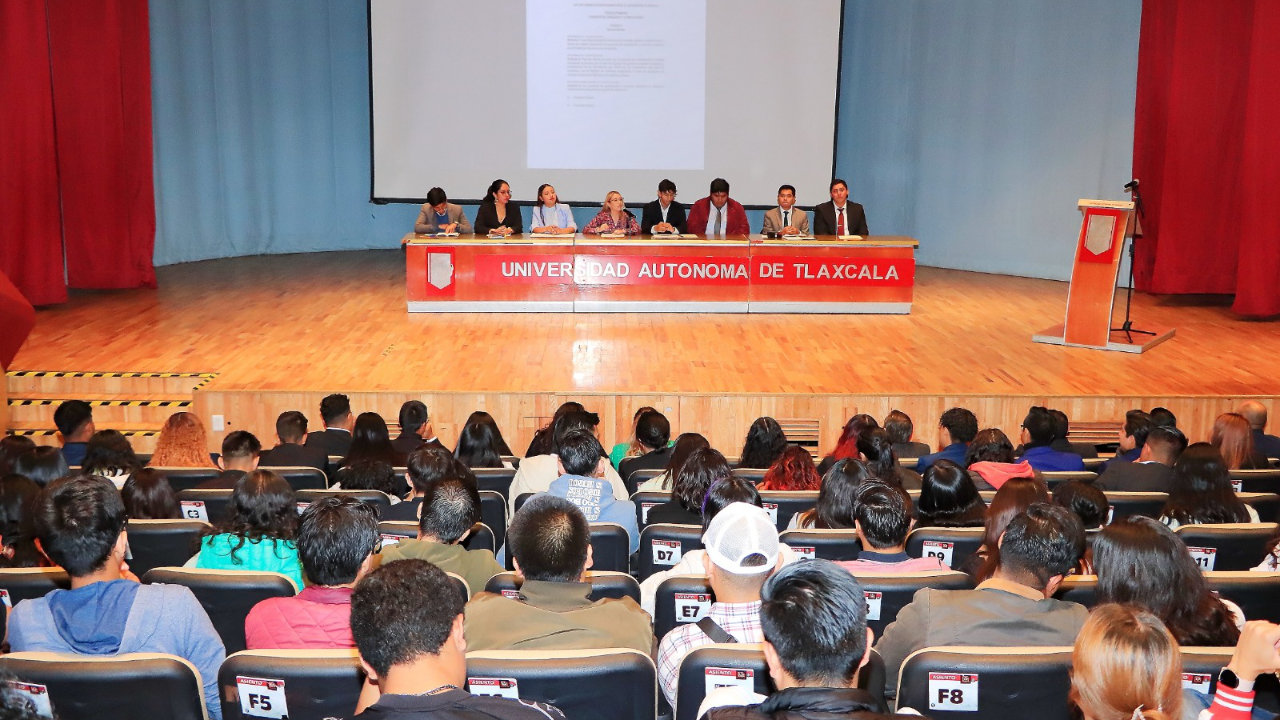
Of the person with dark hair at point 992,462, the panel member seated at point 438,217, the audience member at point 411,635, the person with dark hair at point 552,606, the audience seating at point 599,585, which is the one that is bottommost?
the person with dark hair at point 992,462

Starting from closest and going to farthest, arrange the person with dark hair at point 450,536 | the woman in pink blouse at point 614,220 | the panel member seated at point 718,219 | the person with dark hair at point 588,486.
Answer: the person with dark hair at point 450,536 < the person with dark hair at point 588,486 < the woman in pink blouse at point 614,220 < the panel member seated at point 718,219

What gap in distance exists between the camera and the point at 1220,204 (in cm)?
1112

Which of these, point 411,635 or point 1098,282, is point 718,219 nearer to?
point 1098,282

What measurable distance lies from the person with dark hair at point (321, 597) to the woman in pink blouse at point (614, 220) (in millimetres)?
7706

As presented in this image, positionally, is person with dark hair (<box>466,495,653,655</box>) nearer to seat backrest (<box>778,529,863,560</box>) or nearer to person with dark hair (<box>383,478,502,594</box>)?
person with dark hair (<box>383,478,502,594</box>)

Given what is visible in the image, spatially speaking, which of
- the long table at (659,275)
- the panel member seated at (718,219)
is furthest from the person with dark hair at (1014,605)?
the panel member seated at (718,219)

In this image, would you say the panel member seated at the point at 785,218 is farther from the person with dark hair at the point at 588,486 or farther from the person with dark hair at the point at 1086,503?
the person with dark hair at the point at 1086,503

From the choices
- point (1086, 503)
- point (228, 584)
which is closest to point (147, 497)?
point (228, 584)

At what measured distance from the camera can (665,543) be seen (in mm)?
3949

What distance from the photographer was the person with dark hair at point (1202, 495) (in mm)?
4145

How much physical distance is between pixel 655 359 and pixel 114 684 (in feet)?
20.1

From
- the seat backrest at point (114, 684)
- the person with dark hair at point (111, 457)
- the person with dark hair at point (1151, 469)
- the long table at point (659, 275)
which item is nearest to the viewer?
the seat backrest at point (114, 684)

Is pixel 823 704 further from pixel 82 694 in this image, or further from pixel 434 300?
pixel 434 300

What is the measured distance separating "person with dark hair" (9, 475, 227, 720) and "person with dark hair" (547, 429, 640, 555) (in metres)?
1.67
